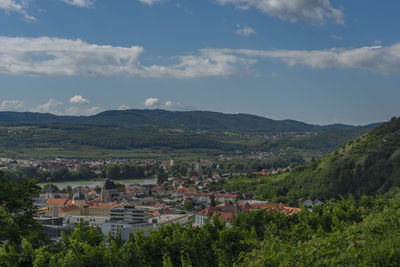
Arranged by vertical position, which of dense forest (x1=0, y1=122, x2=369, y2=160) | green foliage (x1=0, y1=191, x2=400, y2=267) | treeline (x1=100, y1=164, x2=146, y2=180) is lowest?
treeline (x1=100, y1=164, x2=146, y2=180)

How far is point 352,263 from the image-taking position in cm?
640

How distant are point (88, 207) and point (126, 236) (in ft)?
91.5

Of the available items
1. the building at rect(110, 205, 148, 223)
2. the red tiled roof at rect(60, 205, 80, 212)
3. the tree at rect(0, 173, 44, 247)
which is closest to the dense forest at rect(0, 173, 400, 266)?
the tree at rect(0, 173, 44, 247)

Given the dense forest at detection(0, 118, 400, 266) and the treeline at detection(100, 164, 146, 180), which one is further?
the treeline at detection(100, 164, 146, 180)

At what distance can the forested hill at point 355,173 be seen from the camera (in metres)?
54.4

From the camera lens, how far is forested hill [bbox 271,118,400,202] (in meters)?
54.4

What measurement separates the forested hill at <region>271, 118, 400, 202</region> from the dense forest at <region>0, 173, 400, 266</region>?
40.0 m

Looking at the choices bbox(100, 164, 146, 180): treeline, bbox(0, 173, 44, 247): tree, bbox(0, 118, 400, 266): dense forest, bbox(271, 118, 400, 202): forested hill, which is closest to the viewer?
bbox(0, 118, 400, 266): dense forest

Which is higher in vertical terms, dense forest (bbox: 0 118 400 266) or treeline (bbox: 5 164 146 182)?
dense forest (bbox: 0 118 400 266)

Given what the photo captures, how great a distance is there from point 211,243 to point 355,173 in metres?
46.9

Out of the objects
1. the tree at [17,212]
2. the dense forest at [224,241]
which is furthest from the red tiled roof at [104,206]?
the tree at [17,212]

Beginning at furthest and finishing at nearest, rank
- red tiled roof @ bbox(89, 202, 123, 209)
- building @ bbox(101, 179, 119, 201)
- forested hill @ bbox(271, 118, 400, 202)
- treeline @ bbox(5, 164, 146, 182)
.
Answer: treeline @ bbox(5, 164, 146, 182) < building @ bbox(101, 179, 119, 201) < red tiled roof @ bbox(89, 202, 123, 209) < forested hill @ bbox(271, 118, 400, 202)

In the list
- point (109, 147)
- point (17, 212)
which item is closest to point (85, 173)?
point (109, 147)

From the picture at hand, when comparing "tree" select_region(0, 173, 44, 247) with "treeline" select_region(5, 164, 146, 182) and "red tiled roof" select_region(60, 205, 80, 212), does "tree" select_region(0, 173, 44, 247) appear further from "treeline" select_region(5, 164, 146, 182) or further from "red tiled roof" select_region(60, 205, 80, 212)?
"treeline" select_region(5, 164, 146, 182)
